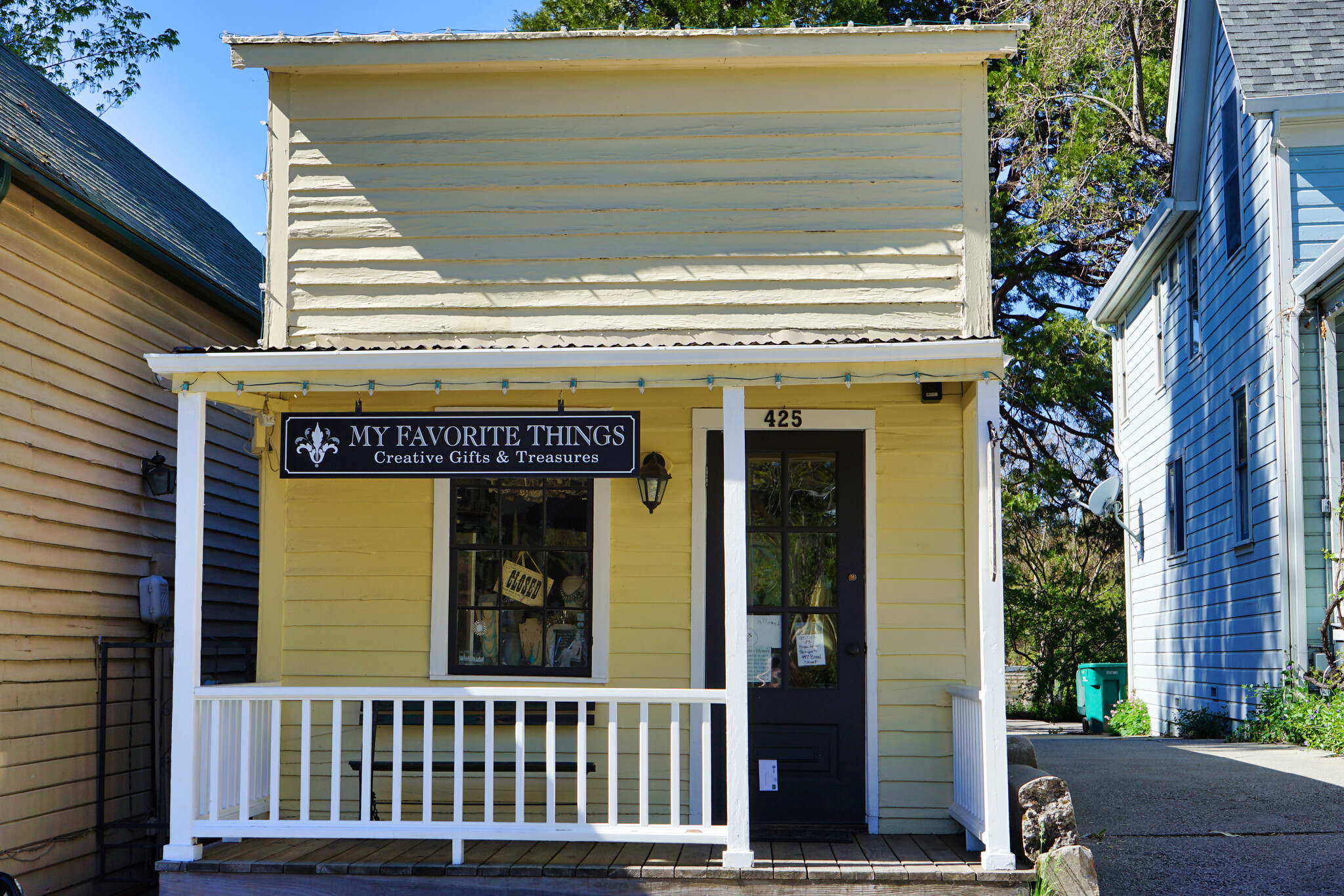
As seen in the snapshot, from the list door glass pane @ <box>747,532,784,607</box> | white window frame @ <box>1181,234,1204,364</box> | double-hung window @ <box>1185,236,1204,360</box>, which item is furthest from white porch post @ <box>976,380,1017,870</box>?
double-hung window @ <box>1185,236,1204,360</box>

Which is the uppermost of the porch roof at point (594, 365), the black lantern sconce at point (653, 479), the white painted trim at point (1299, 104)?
the white painted trim at point (1299, 104)

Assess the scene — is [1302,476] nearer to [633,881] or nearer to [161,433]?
[633,881]

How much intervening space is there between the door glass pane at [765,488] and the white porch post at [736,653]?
3.61ft

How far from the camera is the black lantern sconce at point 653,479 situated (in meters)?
6.95

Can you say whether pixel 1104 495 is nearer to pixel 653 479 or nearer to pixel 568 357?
pixel 653 479

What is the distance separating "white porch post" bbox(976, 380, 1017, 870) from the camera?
18.7 ft

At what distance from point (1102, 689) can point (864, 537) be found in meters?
11.3

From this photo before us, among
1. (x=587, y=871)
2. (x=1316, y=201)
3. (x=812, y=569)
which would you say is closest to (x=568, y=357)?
(x=812, y=569)

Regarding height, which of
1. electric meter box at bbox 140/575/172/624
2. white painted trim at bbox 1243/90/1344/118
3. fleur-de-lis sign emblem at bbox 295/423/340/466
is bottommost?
electric meter box at bbox 140/575/172/624

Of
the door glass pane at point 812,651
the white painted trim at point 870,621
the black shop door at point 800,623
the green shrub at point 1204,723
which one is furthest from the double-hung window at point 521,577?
the green shrub at point 1204,723

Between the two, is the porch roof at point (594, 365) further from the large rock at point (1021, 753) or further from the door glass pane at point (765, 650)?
the large rock at point (1021, 753)

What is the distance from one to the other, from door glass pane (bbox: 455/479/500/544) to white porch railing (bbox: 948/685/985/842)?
2783 mm

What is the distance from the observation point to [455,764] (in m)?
6.11

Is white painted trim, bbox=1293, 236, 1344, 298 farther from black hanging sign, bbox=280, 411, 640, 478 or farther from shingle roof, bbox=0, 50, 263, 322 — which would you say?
shingle roof, bbox=0, 50, 263, 322
